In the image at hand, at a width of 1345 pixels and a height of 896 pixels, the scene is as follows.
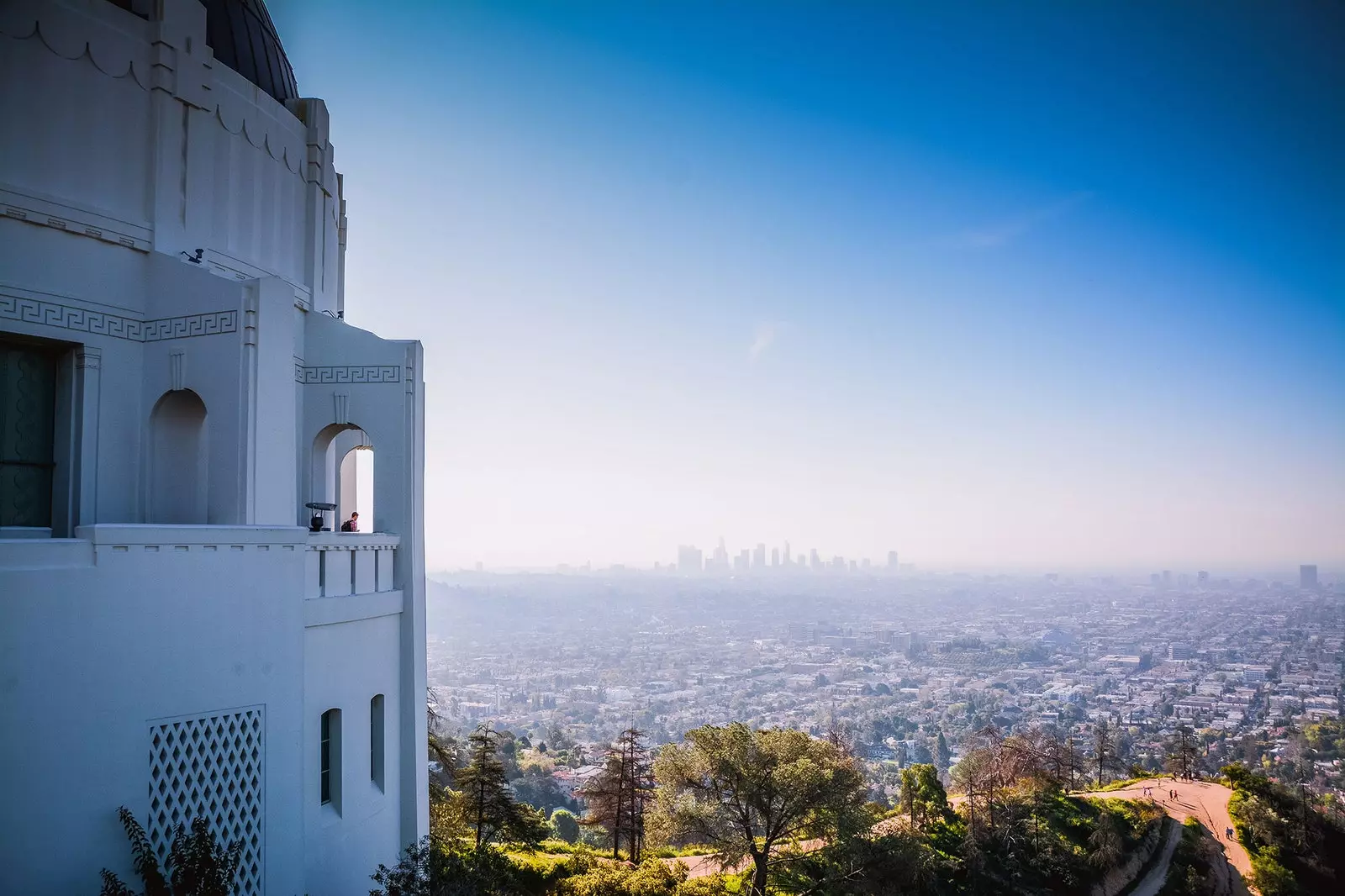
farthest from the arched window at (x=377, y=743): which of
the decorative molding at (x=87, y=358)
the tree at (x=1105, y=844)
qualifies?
the tree at (x=1105, y=844)

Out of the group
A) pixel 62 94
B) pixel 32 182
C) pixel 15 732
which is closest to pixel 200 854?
pixel 15 732

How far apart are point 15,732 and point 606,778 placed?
15.2 m

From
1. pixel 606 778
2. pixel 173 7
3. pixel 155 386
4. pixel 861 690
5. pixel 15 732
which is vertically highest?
pixel 173 7

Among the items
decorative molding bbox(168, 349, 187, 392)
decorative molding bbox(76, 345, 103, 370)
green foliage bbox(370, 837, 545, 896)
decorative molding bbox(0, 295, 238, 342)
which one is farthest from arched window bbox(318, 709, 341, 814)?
decorative molding bbox(76, 345, 103, 370)

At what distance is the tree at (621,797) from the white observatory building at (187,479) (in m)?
9.63

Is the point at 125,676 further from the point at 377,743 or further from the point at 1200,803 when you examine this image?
the point at 1200,803

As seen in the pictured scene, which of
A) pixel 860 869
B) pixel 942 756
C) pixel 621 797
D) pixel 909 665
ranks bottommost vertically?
pixel 909 665

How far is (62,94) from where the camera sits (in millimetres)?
8594

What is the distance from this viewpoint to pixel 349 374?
1109 centimetres

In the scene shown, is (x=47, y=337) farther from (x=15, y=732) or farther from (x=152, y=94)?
(x=15, y=732)

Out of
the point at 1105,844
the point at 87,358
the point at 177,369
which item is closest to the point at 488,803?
the point at 177,369

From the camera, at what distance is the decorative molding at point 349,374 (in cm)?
1098

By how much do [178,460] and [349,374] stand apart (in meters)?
2.43

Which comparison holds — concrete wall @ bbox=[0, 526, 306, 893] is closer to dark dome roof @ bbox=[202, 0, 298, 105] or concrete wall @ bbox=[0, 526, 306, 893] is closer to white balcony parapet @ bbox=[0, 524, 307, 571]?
white balcony parapet @ bbox=[0, 524, 307, 571]
